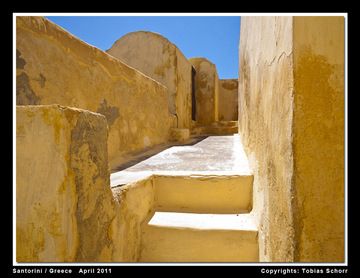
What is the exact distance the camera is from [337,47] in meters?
0.93

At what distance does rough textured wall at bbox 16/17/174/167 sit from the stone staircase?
0.88m

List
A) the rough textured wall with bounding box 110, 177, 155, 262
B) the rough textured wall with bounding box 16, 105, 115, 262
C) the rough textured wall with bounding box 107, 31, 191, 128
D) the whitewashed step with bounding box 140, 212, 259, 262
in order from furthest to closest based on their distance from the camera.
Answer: the rough textured wall with bounding box 107, 31, 191, 128 < the whitewashed step with bounding box 140, 212, 259, 262 < the rough textured wall with bounding box 110, 177, 155, 262 < the rough textured wall with bounding box 16, 105, 115, 262

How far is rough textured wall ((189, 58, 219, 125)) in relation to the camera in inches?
333

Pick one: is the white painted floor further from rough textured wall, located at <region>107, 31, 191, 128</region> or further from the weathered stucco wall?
rough textured wall, located at <region>107, 31, 191, 128</region>

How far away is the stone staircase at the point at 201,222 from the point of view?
1499 mm

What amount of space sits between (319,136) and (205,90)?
780 cm

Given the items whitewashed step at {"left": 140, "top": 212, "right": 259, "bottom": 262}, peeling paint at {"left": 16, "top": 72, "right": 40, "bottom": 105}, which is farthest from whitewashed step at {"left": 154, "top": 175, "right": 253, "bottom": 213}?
peeling paint at {"left": 16, "top": 72, "right": 40, "bottom": 105}

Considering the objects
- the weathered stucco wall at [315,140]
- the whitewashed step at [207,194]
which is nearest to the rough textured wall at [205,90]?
the whitewashed step at [207,194]

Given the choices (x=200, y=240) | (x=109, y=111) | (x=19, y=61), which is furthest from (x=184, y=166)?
(x=19, y=61)

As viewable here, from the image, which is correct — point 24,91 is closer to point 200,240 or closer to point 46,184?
point 46,184

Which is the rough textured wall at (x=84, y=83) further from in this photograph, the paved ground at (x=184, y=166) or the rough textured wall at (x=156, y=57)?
→ the rough textured wall at (x=156, y=57)

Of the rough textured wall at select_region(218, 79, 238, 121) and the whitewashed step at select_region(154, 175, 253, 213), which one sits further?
the rough textured wall at select_region(218, 79, 238, 121)

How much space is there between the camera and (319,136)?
0.92 metres

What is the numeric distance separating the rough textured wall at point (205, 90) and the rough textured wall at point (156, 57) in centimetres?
296
